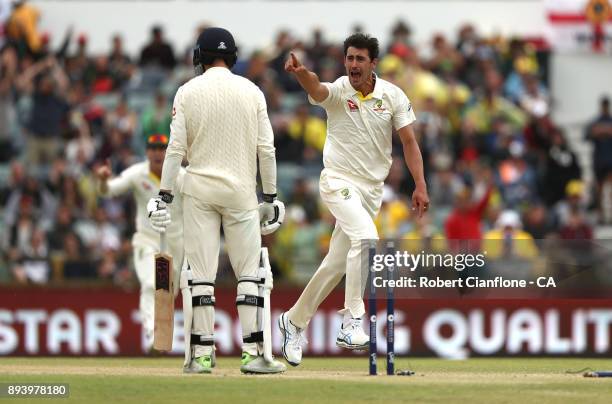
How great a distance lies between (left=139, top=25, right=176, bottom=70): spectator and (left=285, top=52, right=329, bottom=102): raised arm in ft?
38.7

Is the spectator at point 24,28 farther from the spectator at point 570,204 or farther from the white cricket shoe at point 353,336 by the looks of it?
the white cricket shoe at point 353,336

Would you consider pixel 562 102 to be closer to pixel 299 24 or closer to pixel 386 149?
pixel 299 24

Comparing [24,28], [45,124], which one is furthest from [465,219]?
[24,28]

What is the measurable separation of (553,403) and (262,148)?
291 cm

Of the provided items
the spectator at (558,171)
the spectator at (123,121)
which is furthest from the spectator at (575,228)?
the spectator at (123,121)

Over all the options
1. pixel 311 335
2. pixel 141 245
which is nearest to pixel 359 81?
pixel 141 245

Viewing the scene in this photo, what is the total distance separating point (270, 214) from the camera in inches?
491

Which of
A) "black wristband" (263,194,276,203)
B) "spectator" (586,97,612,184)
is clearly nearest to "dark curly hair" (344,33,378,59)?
"black wristband" (263,194,276,203)

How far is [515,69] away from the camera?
24.3m

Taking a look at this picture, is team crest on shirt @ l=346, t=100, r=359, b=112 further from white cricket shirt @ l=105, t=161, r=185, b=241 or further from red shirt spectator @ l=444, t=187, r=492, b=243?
red shirt spectator @ l=444, t=187, r=492, b=243

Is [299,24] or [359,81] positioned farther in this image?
[299,24]

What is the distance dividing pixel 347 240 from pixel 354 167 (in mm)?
542

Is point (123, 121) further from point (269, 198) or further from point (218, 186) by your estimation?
point (218, 186)

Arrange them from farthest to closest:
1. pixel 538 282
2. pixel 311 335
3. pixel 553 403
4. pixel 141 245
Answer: pixel 311 335
pixel 141 245
pixel 538 282
pixel 553 403
